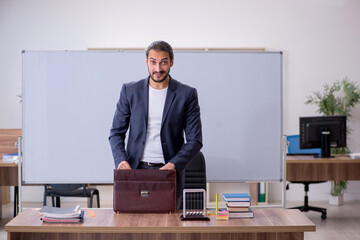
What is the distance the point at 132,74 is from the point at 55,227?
1.99 meters

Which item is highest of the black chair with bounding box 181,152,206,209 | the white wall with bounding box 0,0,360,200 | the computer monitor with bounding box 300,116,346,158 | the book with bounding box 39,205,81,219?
the white wall with bounding box 0,0,360,200

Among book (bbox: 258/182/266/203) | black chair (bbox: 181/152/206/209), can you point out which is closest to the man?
black chair (bbox: 181/152/206/209)

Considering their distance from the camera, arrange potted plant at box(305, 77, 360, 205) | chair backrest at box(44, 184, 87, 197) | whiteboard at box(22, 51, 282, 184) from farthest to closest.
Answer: potted plant at box(305, 77, 360, 205)
chair backrest at box(44, 184, 87, 197)
whiteboard at box(22, 51, 282, 184)

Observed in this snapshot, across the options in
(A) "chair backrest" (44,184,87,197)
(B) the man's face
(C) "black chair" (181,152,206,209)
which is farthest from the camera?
(A) "chair backrest" (44,184,87,197)

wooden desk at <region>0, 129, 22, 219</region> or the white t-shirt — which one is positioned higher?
the white t-shirt

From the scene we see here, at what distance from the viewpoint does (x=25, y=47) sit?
7.24 meters

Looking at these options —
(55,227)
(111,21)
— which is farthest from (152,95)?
(111,21)

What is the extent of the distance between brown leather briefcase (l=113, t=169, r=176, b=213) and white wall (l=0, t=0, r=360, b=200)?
4.72 metres

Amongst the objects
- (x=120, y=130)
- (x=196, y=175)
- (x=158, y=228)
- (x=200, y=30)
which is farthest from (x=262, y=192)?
(x=158, y=228)

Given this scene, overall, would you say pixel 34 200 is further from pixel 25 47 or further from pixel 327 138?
pixel 327 138

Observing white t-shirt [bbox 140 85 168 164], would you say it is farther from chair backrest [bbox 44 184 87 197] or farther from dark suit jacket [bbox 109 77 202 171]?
chair backrest [bbox 44 184 87 197]

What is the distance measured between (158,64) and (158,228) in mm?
1027

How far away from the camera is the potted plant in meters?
6.80

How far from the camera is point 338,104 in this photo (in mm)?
6879
